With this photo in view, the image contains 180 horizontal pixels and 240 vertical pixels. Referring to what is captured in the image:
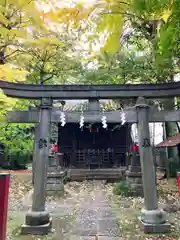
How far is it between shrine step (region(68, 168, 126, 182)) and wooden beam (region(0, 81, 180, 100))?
912 centimetres

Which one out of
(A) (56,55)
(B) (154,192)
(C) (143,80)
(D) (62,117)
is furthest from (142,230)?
(A) (56,55)

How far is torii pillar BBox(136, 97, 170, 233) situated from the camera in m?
5.67

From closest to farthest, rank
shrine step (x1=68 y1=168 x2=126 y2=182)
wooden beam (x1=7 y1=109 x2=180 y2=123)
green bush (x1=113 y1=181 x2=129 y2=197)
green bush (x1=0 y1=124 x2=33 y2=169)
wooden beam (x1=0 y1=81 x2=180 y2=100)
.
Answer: wooden beam (x1=7 y1=109 x2=180 y2=123) < wooden beam (x1=0 y1=81 x2=180 y2=100) < green bush (x1=113 y1=181 x2=129 y2=197) < shrine step (x1=68 y1=168 x2=126 y2=182) < green bush (x1=0 y1=124 x2=33 y2=169)

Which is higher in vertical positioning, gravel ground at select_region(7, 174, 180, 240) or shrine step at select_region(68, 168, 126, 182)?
shrine step at select_region(68, 168, 126, 182)

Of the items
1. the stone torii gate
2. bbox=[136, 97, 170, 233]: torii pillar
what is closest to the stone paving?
the stone torii gate

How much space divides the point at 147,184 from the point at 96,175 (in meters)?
9.48

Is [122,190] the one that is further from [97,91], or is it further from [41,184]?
[97,91]

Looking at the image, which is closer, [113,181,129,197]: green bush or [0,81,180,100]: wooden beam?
[0,81,180,100]: wooden beam


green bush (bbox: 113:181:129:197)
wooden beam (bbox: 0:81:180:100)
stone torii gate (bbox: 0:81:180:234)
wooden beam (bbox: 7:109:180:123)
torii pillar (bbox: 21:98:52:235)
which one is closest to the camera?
torii pillar (bbox: 21:98:52:235)

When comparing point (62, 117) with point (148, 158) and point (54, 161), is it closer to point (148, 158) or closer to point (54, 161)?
point (148, 158)

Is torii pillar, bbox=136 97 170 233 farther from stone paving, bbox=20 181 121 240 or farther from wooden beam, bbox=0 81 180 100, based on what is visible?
stone paving, bbox=20 181 121 240

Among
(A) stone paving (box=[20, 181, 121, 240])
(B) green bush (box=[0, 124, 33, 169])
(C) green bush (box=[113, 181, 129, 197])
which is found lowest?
(A) stone paving (box=[20, 181, 121, 240])

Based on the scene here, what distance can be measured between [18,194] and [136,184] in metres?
5.40

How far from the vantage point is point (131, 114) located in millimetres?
6320
